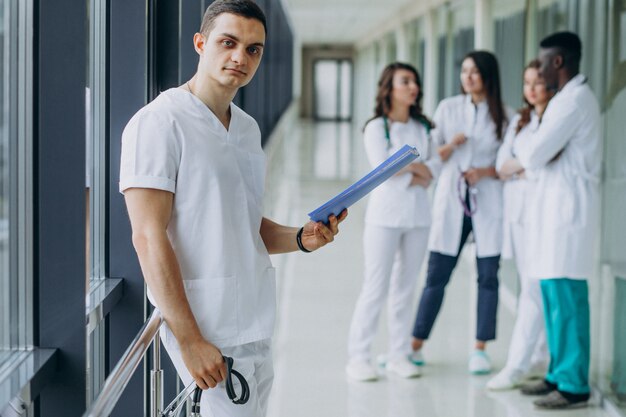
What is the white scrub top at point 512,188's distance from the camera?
470 cm

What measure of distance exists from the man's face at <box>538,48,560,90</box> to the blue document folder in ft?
8.33

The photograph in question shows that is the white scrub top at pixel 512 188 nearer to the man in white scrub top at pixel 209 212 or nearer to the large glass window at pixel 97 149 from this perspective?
the large glass window at pixel 97 149

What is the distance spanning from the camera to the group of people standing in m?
4.37

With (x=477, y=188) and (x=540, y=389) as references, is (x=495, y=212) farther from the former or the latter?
(x=540, y=389)

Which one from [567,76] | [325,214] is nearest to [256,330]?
[325,214]

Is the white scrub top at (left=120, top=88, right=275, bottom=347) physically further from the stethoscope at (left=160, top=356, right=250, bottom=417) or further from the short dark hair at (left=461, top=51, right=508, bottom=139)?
the short dark hair at (left=461, top=51, right=508, bottom=139)

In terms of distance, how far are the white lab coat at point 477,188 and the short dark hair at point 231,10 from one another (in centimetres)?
298

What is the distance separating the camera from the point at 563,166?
4395mm

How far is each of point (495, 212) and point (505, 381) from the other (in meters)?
0.91

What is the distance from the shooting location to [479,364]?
505 cm

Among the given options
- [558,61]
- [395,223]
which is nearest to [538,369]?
[395,223]

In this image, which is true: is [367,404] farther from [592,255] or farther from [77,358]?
[77,358]

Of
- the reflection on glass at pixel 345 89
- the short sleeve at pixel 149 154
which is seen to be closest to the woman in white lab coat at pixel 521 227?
the short sleeve at pixel 149 154

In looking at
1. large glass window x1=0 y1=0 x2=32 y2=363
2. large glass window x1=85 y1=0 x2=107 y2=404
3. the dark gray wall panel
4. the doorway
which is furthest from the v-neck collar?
the doorway
